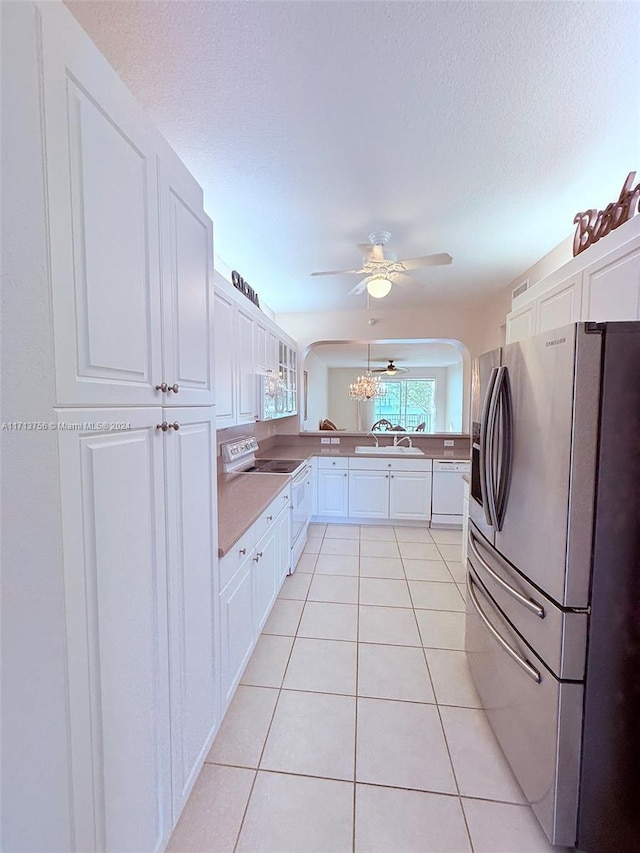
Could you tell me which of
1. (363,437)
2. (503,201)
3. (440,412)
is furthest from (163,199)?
(440,412)

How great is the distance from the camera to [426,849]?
1192 mm

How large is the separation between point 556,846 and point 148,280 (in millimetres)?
2289

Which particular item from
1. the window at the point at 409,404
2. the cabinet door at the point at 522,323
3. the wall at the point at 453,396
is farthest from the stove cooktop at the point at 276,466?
the window at the point at 409,404

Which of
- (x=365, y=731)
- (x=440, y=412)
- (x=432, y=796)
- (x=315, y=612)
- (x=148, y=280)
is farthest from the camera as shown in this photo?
(x=440, y=412)

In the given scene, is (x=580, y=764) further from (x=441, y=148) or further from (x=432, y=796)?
(x=441, y=148)

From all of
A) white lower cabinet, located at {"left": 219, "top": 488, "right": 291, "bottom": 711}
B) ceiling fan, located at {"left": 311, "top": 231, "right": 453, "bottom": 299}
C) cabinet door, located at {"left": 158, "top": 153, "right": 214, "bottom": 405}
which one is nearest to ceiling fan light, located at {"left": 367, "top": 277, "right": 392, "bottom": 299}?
ceiling fan, located at {"left": 311, "top": 231, "right": 453, "bottom": 299}

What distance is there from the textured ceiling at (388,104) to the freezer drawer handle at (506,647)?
7.45ft

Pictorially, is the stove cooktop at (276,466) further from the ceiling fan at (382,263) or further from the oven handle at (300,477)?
the ceiling fan at (382,263)

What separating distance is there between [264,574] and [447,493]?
2.77 m

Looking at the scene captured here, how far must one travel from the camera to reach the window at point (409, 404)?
1109cm

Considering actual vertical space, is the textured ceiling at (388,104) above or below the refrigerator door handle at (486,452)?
above

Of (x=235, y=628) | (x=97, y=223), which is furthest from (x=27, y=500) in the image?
(x=235, y=628)

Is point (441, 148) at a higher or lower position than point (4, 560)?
higher

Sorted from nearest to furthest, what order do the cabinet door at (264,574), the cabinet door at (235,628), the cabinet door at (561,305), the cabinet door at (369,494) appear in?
1. the cabinet door at (235,628)
2. the cabinet door at (561,305)
3. the cabinet door at (264,574)
4. the cabinet door at (369,494)
